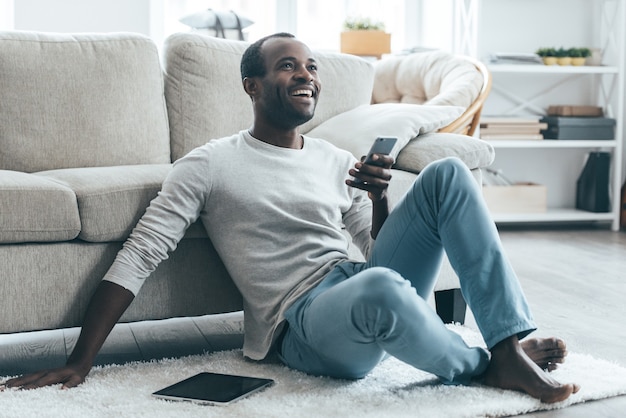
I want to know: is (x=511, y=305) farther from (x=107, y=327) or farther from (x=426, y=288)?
(x=107, y=327)

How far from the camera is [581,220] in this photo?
4.84m

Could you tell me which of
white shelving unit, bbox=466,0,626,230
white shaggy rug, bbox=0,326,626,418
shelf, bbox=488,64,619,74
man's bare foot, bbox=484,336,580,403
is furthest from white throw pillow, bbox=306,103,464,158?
white shelving unit, bbox=466,0,626,230

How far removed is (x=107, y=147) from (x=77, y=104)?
15 centimetres

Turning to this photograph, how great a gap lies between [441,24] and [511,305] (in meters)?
3.38

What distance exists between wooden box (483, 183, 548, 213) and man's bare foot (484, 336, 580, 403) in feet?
9.61

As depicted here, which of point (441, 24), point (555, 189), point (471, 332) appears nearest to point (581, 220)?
point (555, 189)

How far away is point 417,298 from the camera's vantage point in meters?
1.66

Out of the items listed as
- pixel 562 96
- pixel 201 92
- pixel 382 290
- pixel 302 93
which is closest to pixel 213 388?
pixel 382 290

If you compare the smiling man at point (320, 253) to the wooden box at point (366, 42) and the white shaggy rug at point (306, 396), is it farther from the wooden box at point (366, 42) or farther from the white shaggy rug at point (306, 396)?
the wooden box at point (366, 42)

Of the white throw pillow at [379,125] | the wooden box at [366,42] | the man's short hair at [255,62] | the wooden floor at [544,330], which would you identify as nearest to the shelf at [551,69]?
the wooden box at [366,42]

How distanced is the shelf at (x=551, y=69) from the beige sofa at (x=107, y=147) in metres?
1.76

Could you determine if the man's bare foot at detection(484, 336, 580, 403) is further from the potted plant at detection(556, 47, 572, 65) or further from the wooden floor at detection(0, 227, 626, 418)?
the potted plant at detection(556, 47, 572, 65)

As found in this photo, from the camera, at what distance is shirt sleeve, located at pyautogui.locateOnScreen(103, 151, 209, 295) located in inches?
75.4

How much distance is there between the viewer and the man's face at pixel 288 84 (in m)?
1.99
